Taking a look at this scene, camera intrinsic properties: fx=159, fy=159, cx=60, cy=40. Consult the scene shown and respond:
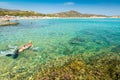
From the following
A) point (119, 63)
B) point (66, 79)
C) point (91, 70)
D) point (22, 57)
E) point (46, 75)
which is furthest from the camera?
point (22, 57)

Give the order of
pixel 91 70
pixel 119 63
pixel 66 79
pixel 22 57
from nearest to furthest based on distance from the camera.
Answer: pixel 66 79 → pixel 91 70 → pixel 119 63 → pixel 22 57

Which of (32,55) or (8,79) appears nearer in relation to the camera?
(8,79)

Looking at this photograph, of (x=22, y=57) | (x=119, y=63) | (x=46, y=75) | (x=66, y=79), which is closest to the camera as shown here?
(x=66, y=79)

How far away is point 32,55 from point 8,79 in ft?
24.9

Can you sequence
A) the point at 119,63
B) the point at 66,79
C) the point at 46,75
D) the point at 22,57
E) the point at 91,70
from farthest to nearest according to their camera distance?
1. the point at 22,57
2. the point at 119,63
3. the point at 91,70
4. the point at 46,75
5. the point at 66,79

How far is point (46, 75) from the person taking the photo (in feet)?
43.0

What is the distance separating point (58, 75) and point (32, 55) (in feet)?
29.0

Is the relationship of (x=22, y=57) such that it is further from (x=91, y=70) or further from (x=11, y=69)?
(x=91, y=70)

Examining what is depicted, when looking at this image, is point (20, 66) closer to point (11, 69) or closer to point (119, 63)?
point (11, 69)

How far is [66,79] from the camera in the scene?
12.0 m

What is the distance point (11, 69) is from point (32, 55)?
5.20m

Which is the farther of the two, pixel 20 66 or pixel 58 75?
pixel 20 66

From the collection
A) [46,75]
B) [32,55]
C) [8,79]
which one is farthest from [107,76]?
[32,55]

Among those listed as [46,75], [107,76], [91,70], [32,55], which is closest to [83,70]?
[91,70]
